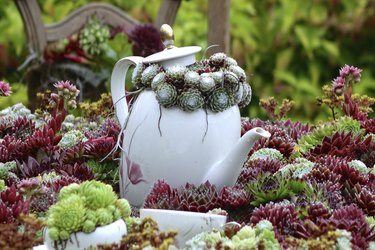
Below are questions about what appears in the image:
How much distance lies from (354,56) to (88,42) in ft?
6.41

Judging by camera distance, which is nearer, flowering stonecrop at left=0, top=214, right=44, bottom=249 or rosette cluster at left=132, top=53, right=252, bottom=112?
flowering stonecrop at left=0, top=214, right=44, bottom=249

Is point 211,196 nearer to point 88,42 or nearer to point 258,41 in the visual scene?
point 88,42

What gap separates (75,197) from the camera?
1398mm

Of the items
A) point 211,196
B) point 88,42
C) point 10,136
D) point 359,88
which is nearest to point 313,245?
point 211,196

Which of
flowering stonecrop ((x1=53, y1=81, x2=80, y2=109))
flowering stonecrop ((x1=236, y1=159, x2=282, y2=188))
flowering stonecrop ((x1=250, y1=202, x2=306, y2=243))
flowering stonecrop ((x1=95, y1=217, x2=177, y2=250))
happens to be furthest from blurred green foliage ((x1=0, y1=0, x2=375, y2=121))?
flowering stonecrop ((x1=95, y1=217, x2=177, y2=250))

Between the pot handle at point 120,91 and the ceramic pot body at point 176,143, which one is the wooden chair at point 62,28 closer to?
the pot handle at point 120,91

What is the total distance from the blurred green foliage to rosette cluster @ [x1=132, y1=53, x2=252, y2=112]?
120 inches

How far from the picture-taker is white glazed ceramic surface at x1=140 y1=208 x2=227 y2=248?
152 cm

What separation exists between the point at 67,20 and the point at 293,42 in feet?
5.73

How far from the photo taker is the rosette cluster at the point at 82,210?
1385 millimetres

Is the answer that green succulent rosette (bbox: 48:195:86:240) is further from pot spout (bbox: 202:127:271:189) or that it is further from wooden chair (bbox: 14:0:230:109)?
wooden chair (bbox: 14:0:230:109)

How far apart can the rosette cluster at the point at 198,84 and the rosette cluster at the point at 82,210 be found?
0.34 meters

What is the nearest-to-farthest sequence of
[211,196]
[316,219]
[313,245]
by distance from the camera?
1. [313,245]
2. [316,219]
3. [211,196]

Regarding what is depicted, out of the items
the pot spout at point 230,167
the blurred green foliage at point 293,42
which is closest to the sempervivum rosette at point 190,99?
the pot spout at point 230,167
